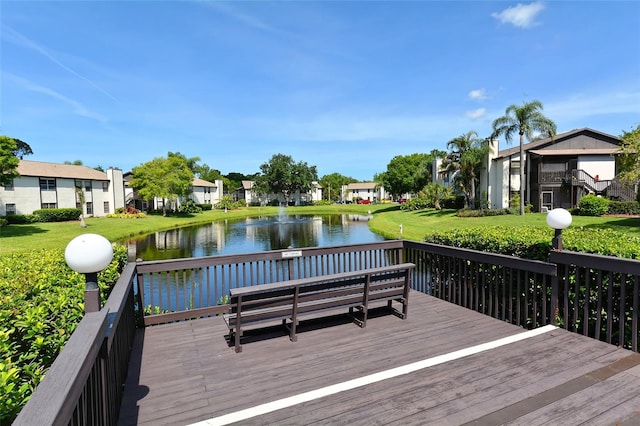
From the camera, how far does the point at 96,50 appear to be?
11.9m

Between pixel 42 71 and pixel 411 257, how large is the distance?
55.2ft

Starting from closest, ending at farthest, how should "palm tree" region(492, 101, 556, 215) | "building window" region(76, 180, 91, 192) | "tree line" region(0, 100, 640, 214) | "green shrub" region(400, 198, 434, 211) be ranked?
"tree line" region(0, 100, 640, 214) → "palm tree" region(492, 101, 556, 215) → "building window" region(76, 180, 91, 192) → "green shrub" region(400, 198, 434, 211)

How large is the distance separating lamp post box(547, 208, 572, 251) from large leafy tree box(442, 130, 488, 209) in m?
25.8

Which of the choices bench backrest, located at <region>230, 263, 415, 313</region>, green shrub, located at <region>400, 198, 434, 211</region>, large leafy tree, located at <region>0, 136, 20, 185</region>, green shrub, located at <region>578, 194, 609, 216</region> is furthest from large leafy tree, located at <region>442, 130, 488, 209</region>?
large leafy tree, located at <region>0, 136, 20, 185</region>

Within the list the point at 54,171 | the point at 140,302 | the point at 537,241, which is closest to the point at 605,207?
the point at 537,241

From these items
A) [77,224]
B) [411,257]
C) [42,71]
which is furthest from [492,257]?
[77,224]

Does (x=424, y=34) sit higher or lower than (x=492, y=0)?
higher

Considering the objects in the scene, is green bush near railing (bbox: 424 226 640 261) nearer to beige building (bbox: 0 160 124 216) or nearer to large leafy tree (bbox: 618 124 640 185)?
large leafy tree (bbox: 618 124 640 185)

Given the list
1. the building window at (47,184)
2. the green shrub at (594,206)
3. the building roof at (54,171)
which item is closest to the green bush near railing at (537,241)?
the green shrub at (594,206)

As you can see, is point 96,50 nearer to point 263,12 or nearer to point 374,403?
point 263,12

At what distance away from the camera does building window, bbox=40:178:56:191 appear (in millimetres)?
30391

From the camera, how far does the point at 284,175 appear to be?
63.3 meters

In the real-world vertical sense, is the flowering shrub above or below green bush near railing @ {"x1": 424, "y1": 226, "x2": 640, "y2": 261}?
below

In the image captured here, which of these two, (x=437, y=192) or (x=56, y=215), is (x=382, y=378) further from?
(x=56, y=215)
